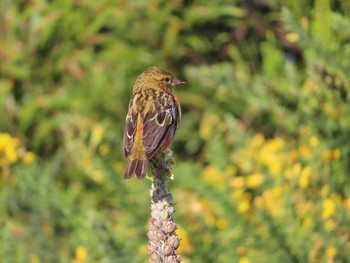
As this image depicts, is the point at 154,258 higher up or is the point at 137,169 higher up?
the point at 137,169

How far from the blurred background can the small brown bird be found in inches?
35.8

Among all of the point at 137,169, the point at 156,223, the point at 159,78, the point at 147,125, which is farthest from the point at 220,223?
the point at 156,223

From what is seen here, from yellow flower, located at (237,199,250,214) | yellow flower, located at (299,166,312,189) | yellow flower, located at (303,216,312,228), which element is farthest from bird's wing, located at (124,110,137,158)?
yellow flower, located at (237,199,250,214)

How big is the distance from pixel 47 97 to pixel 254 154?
1.58 meters

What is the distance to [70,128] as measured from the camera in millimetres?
6102

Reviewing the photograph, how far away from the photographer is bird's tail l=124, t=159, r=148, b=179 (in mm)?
2873

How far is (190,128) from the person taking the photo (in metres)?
6.48

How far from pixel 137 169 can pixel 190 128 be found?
140 inches

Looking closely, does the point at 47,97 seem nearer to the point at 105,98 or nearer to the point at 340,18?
the point at 105,98

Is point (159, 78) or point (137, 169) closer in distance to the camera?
point (137, 169)

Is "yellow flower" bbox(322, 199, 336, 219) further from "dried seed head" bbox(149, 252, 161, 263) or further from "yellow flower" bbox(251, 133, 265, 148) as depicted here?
"dried seed head" bbox(149, 252, 161, 263)

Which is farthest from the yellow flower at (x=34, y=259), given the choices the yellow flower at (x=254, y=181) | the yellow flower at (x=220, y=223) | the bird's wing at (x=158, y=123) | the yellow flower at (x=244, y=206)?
the bird's wing at (x=158, y=123)

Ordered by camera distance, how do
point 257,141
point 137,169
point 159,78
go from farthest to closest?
point 257,141, point 159,78, point 137,169

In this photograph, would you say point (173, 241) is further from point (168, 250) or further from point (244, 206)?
point (244, 206)
